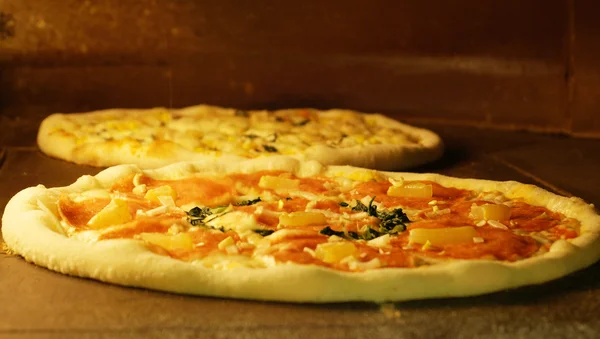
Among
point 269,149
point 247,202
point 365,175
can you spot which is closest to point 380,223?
point 247,202

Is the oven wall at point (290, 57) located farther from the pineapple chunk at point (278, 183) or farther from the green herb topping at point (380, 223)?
the green herb topping at point (380, 223)

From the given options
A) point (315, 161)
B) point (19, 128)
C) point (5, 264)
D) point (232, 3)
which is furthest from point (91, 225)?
point (232, 3)

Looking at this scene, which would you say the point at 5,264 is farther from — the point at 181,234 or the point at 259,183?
the point at 259,183

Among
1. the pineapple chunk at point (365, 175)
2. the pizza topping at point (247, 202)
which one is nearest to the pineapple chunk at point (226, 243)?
the pizza topping at point (247, 202)

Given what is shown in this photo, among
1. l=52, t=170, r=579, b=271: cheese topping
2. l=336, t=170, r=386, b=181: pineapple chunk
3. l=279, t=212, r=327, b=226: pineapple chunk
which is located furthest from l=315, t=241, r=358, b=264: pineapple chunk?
l=336, t=170, r=386, b=181: pineapple chunk

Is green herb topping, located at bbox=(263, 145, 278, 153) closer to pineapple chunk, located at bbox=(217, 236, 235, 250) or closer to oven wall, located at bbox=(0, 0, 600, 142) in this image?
oven wall, located at bbox=(0, 0, 600, 142)
